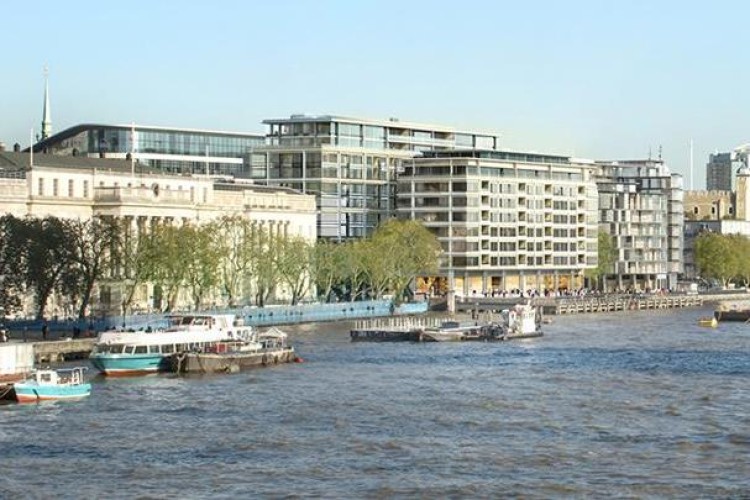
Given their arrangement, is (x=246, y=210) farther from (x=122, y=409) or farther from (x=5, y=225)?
(x=122, y=409)

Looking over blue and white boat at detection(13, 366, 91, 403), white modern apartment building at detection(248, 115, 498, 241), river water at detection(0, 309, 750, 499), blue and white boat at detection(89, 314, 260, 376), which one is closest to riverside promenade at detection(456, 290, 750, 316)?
white modern apartment building at detection(248, 115, 498, 241)

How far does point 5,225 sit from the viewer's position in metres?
121

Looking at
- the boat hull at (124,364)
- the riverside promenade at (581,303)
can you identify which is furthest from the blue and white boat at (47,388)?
the riverside promenade at (581,303)

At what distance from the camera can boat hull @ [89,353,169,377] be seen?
9325 cm

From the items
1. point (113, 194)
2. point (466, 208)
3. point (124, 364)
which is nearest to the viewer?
point (124, 364)

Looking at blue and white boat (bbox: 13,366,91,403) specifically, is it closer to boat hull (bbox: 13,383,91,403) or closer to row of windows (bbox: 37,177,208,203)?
boat hull (bbox: 13,383,91,403)

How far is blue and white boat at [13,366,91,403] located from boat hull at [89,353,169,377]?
1069cm

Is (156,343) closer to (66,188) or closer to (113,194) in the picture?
(66,188)

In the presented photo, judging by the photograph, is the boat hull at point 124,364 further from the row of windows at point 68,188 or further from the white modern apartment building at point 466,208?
the white modern apartment building at point 466,208

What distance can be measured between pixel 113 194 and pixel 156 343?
4814cm

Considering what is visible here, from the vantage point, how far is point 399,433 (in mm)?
69438

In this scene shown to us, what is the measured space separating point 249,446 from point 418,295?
4650 inches

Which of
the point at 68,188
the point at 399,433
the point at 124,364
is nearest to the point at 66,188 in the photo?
the point at 68,188

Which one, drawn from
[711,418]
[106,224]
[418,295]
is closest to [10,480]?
[711,418]
